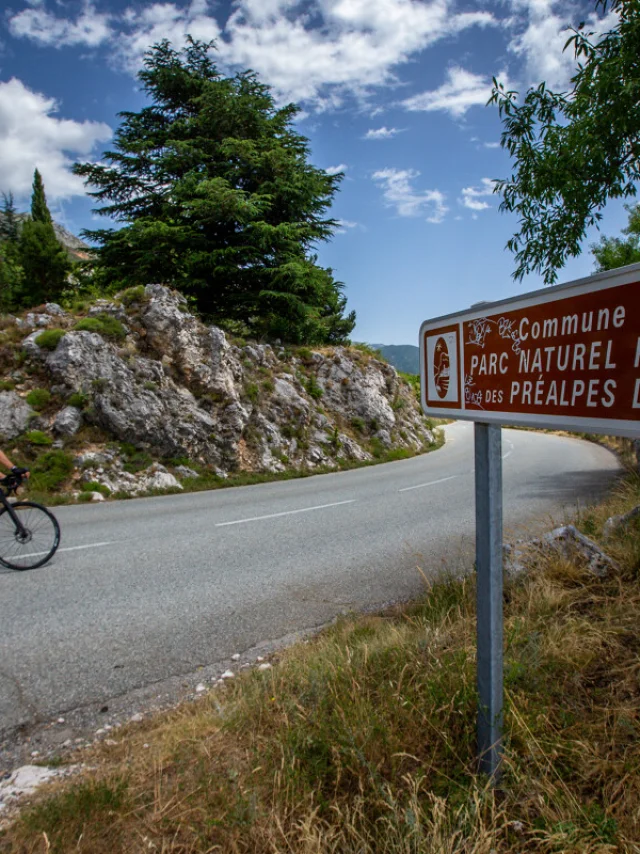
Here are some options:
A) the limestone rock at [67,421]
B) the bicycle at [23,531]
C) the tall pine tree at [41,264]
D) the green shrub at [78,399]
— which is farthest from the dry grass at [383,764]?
the tall pine tree at [41,264]

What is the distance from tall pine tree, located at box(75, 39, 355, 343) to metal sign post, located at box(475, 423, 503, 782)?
591 inches

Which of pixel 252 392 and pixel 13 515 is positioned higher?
pixel 252 392

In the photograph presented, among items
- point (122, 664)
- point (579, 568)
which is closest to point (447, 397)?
point (579, 568)

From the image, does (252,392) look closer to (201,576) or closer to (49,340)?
(49,340)

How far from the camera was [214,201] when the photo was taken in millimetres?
15133

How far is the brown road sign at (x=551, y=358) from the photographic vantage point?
1390mm

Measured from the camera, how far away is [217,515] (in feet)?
28.9

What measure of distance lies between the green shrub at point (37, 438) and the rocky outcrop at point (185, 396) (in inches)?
9.4

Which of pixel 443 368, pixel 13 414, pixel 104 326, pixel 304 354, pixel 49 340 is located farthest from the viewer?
pixel 304 354

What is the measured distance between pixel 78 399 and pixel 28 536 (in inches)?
256

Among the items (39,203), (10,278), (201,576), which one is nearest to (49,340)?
(201,576)

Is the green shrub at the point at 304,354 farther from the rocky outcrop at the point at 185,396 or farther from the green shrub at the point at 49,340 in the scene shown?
the green shrub at the point at 49,340

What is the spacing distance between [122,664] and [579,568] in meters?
3.40

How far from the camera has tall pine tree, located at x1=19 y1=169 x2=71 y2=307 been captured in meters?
23.3
